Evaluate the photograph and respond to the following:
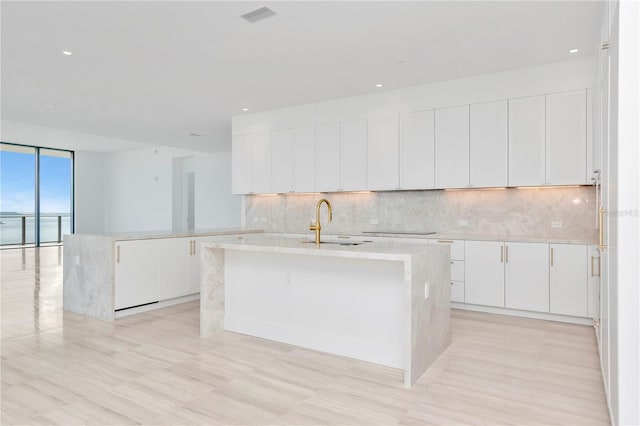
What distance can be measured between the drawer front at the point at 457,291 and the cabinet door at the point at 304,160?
252 centimetres

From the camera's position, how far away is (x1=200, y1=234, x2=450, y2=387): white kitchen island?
273 cm

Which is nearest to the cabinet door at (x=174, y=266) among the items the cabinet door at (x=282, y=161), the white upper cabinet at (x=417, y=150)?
the cabinet door at (x=282, y=161)

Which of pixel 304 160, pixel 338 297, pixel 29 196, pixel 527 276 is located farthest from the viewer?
pixel 29 196

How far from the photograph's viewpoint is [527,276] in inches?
166

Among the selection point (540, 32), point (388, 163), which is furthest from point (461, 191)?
point (540, 32)

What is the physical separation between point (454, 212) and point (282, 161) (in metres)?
2.76

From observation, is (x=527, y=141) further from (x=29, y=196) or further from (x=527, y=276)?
(x=29, y=196)

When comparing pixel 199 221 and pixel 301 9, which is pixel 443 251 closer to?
pixel 301 9

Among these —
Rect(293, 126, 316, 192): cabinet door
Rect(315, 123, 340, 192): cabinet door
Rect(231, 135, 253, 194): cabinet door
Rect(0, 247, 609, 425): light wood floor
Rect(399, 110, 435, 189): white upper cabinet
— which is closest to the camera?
Rect(0, 247, 609, 425): light wood floor

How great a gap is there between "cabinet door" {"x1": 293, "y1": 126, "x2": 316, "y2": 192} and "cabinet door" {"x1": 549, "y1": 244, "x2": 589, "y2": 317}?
10.9 ft

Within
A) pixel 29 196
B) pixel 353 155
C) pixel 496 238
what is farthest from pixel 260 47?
pixel 29 196

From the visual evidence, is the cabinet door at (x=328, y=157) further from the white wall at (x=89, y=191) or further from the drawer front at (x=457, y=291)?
the white wall at (x=89, y=191)

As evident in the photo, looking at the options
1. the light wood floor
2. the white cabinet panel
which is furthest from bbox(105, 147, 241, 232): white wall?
the white cabinet panel

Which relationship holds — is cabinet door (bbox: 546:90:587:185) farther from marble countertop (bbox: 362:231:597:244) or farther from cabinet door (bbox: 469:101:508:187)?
marble countertop (bbox: 362:231:597:244)
